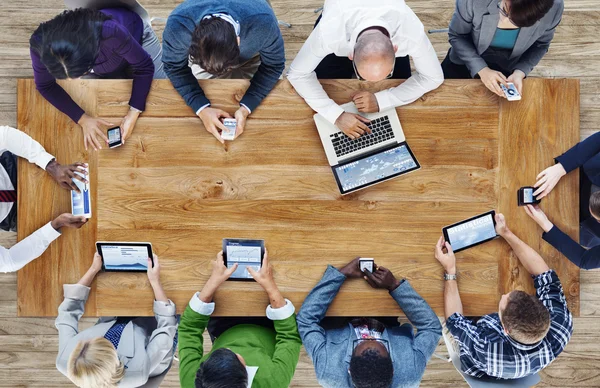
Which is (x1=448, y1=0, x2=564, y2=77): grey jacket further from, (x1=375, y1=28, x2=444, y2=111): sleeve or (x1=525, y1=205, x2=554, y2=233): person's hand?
(x1=525, y1=205, x2=554, y2=233): person's hand

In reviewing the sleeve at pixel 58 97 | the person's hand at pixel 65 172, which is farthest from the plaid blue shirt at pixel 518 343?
the sleeve at pixel 58 97

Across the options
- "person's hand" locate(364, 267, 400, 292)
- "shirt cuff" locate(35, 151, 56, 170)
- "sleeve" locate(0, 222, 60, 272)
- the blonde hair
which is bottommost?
the blonde hair

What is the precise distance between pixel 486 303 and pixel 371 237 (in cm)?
56

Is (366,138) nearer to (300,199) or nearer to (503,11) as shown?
(300,199)

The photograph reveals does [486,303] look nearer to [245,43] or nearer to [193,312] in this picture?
[193,312]

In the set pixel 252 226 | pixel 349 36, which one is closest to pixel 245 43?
pixel 349 36

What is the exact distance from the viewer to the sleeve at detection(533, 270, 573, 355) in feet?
6.27

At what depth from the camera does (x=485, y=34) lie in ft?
6.68

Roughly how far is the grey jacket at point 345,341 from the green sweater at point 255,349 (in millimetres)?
74

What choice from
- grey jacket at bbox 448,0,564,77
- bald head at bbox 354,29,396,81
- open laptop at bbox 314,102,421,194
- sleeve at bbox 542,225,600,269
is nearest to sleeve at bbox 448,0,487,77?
grey jacket at bbox 448,0,564,77

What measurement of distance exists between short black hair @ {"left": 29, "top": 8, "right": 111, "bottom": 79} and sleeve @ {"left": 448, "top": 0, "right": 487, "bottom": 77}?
1463mm

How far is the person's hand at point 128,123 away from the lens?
1963 millimetres

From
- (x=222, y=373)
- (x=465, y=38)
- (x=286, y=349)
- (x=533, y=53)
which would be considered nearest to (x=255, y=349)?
(x=286, y=349)

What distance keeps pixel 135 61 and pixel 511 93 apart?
1.52 m
